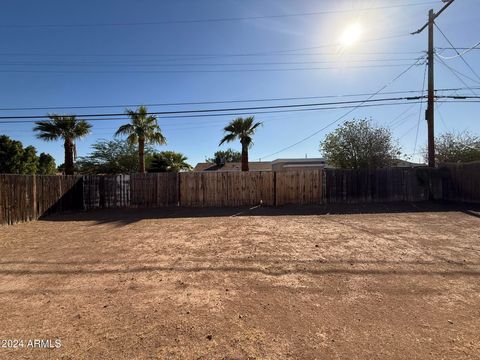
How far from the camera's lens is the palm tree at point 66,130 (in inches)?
818

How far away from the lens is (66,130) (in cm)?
2120

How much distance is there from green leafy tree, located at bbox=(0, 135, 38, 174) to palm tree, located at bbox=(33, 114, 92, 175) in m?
17.2

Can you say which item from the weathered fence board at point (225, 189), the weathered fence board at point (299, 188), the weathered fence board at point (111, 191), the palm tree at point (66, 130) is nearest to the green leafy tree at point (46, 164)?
the palm tree at point (66, 130)

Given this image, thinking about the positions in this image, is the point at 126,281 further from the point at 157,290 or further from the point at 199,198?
the point at 199,198

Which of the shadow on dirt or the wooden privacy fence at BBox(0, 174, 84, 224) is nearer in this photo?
the wooden privacy fence at BBox(0, 174, 84, 224)

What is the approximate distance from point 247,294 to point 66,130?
21.2 m

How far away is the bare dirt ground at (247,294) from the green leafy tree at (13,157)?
32.0 meters

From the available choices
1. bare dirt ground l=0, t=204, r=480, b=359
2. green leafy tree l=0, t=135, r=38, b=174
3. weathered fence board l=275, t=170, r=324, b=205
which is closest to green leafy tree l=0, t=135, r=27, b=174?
green leafy tree l=0, t=135, r=38, b=174

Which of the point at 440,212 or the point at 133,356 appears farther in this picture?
the point at 440,212

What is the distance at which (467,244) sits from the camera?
680 cm

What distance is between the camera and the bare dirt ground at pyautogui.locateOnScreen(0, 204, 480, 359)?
301cm

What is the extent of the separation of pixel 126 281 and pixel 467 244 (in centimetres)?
691

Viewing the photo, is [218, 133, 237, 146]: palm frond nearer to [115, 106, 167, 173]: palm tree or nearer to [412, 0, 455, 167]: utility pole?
[115, 106, 167, 173]: palm tree

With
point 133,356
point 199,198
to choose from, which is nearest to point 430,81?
point 199,198
